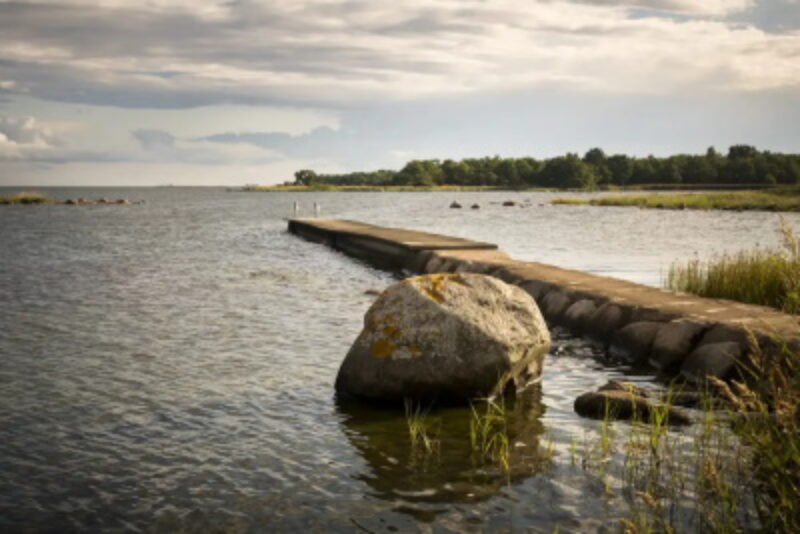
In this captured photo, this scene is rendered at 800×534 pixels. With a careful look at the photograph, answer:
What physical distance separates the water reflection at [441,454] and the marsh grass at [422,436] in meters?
0.01

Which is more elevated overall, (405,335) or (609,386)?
(405,335)

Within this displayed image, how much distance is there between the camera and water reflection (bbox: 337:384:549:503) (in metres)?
7.17

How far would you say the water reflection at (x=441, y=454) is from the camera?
7172mm

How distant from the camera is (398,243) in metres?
29.0

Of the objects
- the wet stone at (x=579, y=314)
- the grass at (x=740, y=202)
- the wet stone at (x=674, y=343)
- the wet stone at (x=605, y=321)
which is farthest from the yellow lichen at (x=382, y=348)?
the grass at (x=740, y=202)

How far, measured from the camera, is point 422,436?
8.70 meters

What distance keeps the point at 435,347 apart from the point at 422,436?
1480 millimetres

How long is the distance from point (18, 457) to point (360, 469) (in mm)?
3439

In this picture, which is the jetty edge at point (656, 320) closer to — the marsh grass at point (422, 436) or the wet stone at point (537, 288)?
the wet stone at point (537, 288)

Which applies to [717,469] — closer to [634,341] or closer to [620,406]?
[620,406]

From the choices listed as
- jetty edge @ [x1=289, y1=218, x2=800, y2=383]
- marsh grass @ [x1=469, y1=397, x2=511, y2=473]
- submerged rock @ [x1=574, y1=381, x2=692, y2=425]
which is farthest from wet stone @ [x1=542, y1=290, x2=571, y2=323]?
marsh grass @ [x1=469, y1=397, x2=511, y2=473]

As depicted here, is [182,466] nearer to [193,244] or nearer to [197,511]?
[197,511]

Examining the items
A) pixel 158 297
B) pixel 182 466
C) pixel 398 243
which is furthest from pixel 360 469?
pixel 398 243

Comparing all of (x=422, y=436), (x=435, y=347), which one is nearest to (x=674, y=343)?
(x=435, y=347)
